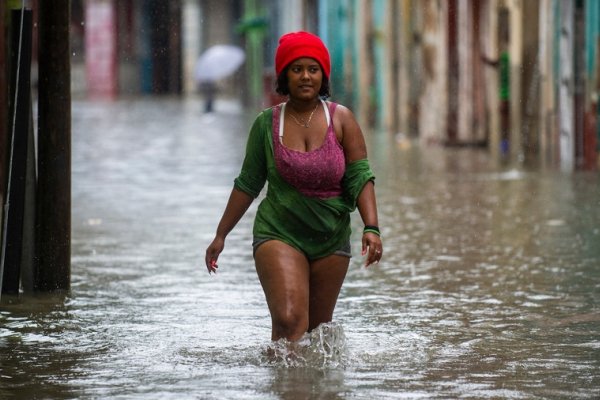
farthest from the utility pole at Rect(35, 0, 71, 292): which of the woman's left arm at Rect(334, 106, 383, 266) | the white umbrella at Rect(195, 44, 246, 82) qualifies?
the white umbrella at Rect(195, 44, 246, 82)

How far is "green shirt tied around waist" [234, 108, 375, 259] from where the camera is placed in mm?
6668

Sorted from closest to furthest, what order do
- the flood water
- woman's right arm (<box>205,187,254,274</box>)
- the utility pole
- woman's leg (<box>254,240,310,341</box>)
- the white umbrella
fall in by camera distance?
the flood water
woman's leg (<box>254,240,310,341</box>)
woman's right arm (<box>205,187,254,274</box>)
the utility pole
the white umbrella

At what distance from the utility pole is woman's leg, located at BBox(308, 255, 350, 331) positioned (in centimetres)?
253

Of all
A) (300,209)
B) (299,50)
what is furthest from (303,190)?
(299,50)

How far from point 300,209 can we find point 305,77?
20.8 inches

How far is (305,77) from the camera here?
21.5 feet

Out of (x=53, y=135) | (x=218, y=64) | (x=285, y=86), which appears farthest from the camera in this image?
(x=218, y=64)

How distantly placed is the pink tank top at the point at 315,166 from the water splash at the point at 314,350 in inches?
22.3

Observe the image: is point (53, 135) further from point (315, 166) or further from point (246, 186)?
point (315, 166)

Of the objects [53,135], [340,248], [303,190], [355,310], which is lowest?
[355,310]

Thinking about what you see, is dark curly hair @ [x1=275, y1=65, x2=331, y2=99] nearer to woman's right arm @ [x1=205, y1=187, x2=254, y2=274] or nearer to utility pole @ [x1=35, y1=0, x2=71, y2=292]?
woman's right arm @ [x1=205, y1=187, x2=254, y2=274]

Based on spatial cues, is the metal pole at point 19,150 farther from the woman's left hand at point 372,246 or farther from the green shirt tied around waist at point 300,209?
the woman's left hand at point 372,246

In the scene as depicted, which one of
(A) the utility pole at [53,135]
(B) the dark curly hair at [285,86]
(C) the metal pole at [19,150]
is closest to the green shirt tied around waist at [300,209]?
(B) the dark curly hair at [285,86]

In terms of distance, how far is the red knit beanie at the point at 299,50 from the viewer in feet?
21.4
